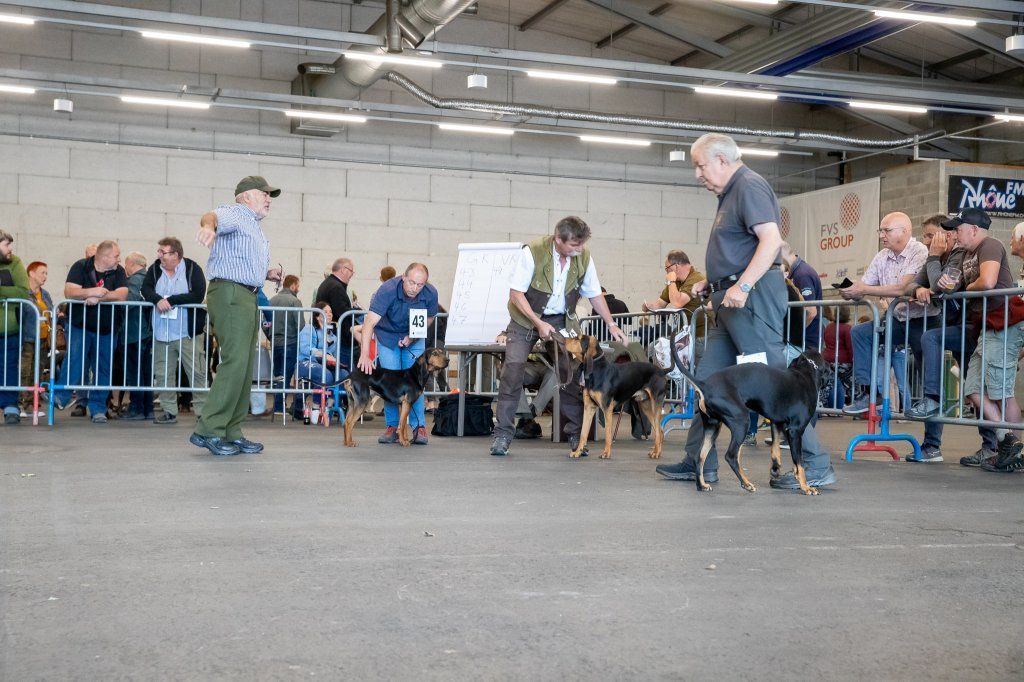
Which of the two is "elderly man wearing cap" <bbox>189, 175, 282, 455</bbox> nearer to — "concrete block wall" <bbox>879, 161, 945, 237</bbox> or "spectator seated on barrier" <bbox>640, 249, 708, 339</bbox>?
"spectator seated on barrier" <bbox>640, 249, 708, 339</bbox>

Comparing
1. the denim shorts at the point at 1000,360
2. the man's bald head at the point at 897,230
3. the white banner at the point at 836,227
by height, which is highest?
the white banner at the point at 836,227

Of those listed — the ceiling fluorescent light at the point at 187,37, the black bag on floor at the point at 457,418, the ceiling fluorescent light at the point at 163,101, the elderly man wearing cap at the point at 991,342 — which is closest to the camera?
the elderly man wearing cap at the point at 991,342

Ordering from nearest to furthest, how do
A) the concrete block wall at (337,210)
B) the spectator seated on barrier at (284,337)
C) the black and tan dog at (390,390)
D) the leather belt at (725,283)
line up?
the leather belt at (725,283)
the black and tan dog at (390,390)
the spectator seated on barrier at (284,337)
the concrete block wall at (337,210)

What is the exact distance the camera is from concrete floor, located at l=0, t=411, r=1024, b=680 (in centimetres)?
217

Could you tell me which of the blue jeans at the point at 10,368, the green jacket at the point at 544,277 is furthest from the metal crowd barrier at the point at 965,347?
the blue jeans at the point at 10,368

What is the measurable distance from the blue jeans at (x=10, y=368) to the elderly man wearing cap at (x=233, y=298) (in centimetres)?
341

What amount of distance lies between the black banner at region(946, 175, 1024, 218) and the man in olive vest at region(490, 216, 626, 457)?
1102 centimetres

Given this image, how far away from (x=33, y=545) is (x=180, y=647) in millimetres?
1372

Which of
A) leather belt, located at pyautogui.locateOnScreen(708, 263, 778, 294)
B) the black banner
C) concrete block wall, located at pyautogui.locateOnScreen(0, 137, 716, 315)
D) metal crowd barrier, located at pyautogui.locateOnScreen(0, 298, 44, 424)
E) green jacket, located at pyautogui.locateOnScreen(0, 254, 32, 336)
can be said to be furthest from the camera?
the black banner

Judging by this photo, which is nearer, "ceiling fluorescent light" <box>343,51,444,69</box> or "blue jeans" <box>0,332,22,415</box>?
"blue jeans" <box>0,332,22,415</box>

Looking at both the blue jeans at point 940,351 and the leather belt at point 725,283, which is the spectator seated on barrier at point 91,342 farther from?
the blue jeans at point 940,351

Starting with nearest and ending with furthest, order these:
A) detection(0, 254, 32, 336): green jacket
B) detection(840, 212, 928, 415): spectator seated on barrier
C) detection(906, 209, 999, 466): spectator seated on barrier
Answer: detection(906, 209, 999, 466): spectator seated on barrier → detection(840, 212, 928, 415): spectator seated on barrier → detection(0, 254, 32, 336): green jacket

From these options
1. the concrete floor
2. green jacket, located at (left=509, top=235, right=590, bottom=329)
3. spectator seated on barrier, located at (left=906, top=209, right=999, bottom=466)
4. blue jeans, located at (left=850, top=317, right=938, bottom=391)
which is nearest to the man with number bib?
green jacket, located at (left=509, top=235, right=590, bottom=329)

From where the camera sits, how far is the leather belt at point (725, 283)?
192 inches
